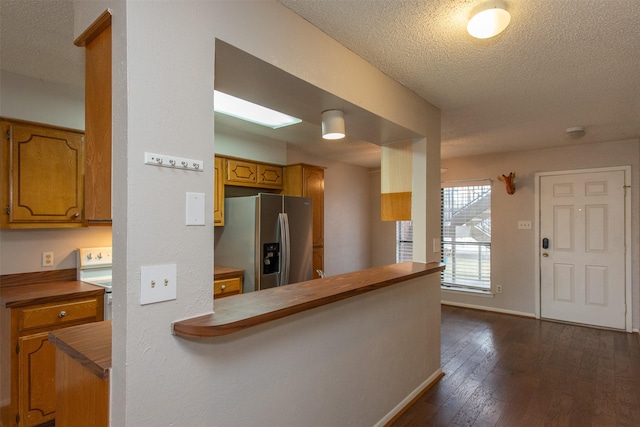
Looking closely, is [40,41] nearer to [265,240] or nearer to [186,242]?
[186,242]

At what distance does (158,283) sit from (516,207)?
4.89m

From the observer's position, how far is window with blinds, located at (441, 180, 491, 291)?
4.92 metres

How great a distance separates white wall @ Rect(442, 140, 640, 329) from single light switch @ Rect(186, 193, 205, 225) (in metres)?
4.69

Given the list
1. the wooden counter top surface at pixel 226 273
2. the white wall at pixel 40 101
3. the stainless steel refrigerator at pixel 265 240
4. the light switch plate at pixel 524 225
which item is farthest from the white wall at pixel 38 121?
the light switch plate at pixel 524 225

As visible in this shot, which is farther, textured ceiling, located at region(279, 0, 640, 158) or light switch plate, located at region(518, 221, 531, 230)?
light switch plate, located at region(518, 221, 531, 230)

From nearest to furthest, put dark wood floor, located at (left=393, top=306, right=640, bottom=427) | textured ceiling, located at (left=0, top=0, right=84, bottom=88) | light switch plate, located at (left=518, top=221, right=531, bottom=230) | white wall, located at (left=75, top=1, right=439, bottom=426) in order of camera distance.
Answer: white wall, located at (left=75, top=1, right=439, bottom=426) < textured ceiling, located at (left=0, top=0, right=84, bottom=88) < dark wood floor, located at (left=393, top=306, right=640, bottom=427) < light switch plate, located at (left=518, top=221, right=531, bottom=230)

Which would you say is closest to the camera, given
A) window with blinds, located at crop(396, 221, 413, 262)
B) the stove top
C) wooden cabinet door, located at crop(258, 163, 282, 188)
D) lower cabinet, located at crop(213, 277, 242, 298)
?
the stove top

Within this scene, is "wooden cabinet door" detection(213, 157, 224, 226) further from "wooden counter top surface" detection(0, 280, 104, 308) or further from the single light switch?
the single light switch

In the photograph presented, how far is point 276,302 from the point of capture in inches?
57.7

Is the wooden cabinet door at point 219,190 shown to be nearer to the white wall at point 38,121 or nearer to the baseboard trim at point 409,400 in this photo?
the white wall at point 38,121

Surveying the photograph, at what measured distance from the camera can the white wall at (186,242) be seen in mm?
1040

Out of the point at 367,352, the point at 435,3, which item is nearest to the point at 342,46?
the point at 435,3

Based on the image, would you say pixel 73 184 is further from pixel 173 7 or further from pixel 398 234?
pixel 398 234

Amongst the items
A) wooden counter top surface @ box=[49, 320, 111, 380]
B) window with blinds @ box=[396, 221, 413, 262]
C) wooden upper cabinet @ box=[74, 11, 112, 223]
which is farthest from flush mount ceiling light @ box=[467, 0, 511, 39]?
window with blinds @ box=[396, 221, 413, 262]
